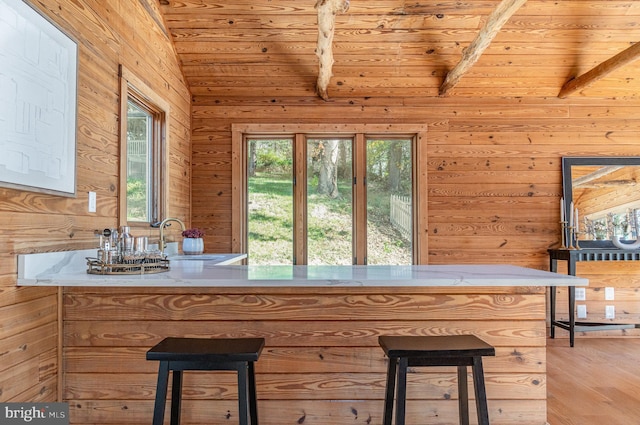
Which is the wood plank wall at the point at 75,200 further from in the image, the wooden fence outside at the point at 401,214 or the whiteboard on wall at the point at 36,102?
the wooden fence outside at the point at 401,214

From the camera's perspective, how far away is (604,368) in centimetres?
321

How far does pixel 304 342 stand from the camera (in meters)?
1.95

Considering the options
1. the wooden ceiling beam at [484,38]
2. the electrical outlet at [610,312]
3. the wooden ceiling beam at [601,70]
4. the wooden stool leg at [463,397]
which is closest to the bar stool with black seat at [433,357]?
the wooden stool leg at [463,397]

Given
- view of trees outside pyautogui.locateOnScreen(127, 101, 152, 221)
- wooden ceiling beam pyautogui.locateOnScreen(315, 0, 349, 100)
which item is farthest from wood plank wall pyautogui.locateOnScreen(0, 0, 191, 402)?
wooden ceiling beam pyautogui.locateOnScreen(315, 0, 349, 100)

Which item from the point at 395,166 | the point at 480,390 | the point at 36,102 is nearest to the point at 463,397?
the point at 480,390

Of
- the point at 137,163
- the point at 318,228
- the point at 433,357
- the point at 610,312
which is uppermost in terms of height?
the point at 137,163

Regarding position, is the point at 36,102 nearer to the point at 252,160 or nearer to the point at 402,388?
the point at 402,388

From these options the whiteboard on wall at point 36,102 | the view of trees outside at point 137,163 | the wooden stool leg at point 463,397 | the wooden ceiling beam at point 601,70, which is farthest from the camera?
the wooden ceiling beam at point 601,70

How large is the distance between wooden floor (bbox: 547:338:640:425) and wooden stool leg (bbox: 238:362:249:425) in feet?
5.74

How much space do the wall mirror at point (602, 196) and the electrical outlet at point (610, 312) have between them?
2.00 feet

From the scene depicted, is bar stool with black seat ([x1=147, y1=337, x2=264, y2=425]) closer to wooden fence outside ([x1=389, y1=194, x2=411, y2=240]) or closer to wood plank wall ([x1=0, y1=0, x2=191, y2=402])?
wood plank wall ([x1=0, y1=0, x2=191, y2=402])

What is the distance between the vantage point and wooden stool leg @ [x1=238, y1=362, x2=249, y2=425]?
1472 millimetres

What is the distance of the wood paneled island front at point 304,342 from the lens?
1.92m

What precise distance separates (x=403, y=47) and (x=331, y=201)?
154 cm
